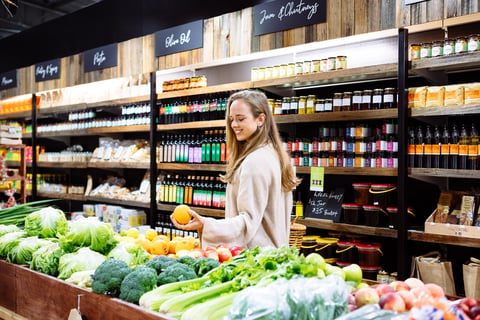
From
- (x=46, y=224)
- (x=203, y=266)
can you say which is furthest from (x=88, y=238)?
(x=203, y=266)

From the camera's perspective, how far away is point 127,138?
6.72 meters

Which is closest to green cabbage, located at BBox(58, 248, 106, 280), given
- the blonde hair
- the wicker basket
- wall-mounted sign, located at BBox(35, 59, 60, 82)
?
the blonde hair

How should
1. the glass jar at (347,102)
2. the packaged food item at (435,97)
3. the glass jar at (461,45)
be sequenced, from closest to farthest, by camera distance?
the glass jar at (461,45)
the packaged food item at (435,97)
the glass jar at (347,102)

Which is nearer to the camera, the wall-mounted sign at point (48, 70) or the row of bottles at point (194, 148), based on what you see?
the row of bottles at point (194, 148)

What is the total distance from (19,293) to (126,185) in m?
4.28

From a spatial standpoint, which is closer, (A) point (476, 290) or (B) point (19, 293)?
(B) point (19, 293)

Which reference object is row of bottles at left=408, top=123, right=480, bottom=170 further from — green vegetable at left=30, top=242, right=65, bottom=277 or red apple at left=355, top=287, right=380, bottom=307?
green vegetable at left=30, top=242, right=65, bottom=277

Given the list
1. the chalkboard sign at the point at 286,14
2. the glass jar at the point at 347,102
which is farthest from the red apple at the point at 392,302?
the chalkboard sign at the point at 286,14

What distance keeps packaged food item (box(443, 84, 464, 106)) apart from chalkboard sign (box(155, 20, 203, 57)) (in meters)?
2.42

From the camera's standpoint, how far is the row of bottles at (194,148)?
15.9ft

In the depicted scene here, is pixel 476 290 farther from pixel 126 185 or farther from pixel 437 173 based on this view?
pixel 126 185

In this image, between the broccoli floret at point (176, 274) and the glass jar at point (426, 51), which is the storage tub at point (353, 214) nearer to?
the glass jar at point (426, 51)

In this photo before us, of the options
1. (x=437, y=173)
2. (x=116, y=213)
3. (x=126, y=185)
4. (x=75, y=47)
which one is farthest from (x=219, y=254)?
(x=75, y=47)

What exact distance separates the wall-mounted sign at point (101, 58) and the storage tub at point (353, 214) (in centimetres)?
343
